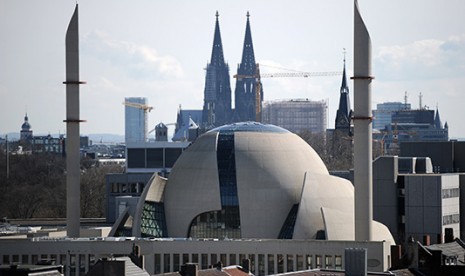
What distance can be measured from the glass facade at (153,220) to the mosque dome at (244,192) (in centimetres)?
7

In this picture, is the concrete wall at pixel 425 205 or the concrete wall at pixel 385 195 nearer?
the concrete wall at pixel 425 205

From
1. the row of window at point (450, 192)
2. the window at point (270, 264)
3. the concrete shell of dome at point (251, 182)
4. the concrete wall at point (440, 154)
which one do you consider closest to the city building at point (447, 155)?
the concrete wall at point (440, 154)

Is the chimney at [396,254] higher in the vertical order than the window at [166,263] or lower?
higher

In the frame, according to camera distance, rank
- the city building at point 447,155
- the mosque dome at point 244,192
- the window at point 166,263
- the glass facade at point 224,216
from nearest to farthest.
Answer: the window at point 166,263 → the mosque dome at point 244,192 → the glass facade at point 224,216 → the city building at point 447,155

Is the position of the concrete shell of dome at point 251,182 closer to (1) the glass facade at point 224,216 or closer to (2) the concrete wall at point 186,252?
(1) the glass facade at point 224,216

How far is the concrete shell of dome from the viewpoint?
108 meters

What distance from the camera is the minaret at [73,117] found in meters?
110

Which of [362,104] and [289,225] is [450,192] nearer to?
[289,225]

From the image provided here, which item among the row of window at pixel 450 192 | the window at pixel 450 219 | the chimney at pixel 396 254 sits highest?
the row of window at pixel 450 192

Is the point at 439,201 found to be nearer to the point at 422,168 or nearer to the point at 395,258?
the point at 422,168

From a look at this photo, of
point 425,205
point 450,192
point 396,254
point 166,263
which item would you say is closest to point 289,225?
point 166,263

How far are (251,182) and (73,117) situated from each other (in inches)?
538

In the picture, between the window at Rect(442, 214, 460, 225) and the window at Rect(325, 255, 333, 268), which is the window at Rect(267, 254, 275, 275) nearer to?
the window at Rect(325, 255, 333, 268)

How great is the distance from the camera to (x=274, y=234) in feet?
351
